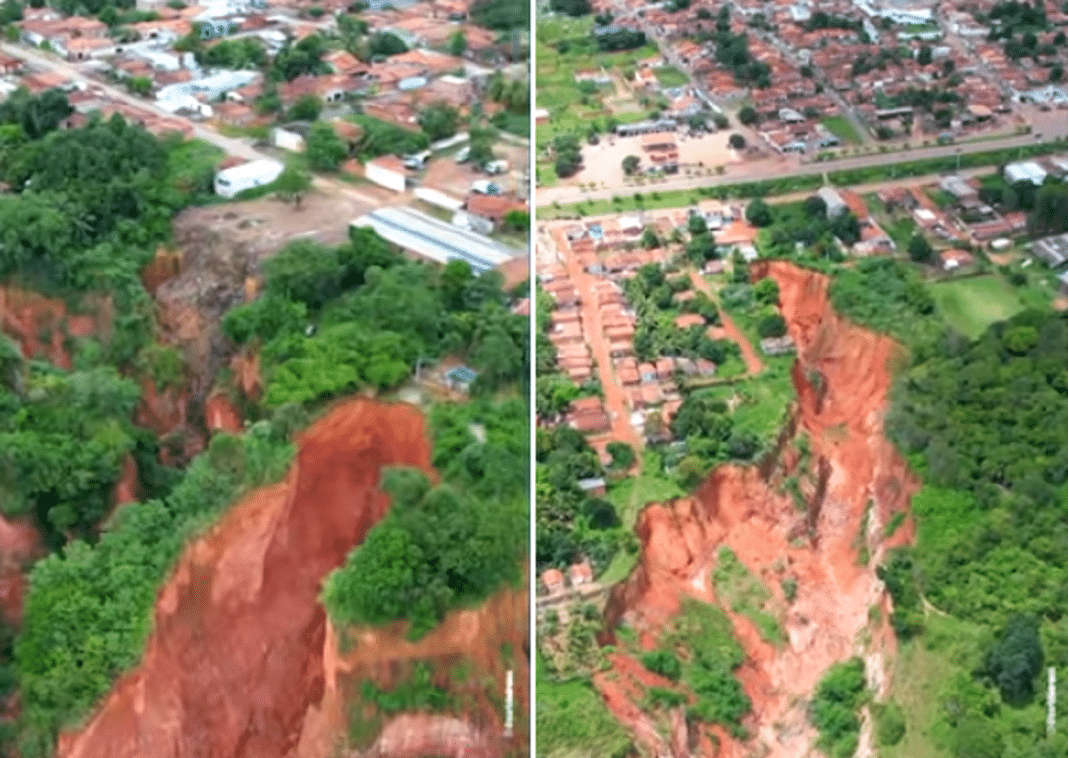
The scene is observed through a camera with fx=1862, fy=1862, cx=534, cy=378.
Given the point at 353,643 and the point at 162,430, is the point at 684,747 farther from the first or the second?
the point at 162,430

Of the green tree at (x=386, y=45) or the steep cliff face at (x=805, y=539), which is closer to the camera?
the steep cliff face at (x=805, y=539)

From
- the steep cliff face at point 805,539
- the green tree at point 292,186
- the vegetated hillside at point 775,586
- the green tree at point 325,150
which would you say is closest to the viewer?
the vegetated hillside at point 775,586

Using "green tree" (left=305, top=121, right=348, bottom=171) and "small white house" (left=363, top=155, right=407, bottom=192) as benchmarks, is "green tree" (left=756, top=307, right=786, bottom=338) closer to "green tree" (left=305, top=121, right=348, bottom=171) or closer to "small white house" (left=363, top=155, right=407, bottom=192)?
"small white house" (left=363, top=155, right=407, bottom=192)

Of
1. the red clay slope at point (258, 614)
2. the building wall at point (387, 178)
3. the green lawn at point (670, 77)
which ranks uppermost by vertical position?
Result: the building wall at point (387, 178)

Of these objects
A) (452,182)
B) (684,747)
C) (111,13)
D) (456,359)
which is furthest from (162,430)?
(111,13)

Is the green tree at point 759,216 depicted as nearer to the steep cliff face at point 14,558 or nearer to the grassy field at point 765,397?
the grassy field at point 765,397

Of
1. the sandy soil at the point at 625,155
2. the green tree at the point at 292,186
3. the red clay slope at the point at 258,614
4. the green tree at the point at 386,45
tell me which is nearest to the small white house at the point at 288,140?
the green tree at the point at 292,186

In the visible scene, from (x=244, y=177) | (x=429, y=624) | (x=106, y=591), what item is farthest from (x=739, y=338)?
(x=106, y=591)
